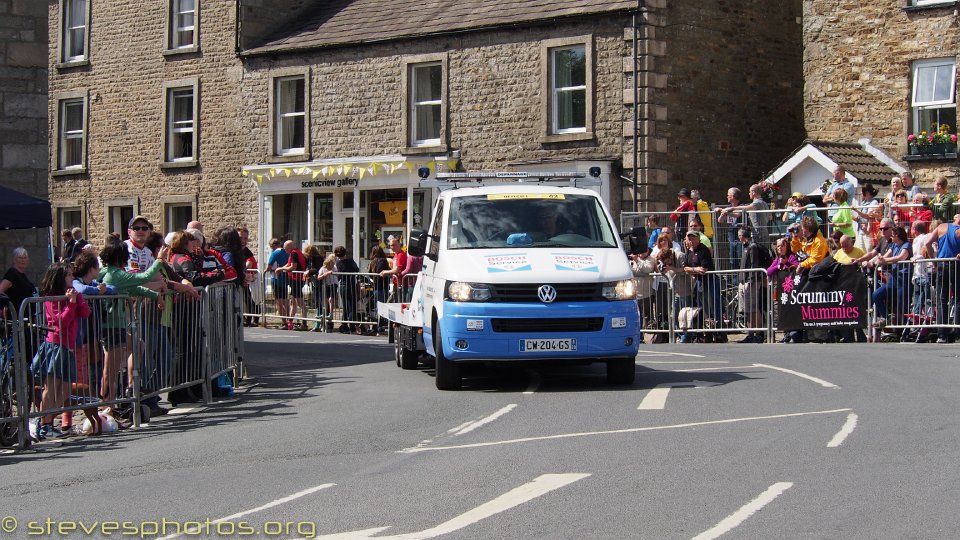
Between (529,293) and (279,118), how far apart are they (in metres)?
24.2

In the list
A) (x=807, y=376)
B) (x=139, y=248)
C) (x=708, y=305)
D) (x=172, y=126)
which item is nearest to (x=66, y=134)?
(x=172, y=126)

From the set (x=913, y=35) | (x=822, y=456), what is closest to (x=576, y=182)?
(x=822, y=456)

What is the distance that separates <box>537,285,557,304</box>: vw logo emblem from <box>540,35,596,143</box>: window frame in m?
17.1


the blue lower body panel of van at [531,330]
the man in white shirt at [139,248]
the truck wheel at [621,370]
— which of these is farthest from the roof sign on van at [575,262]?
the man in white shirt at [139,248]

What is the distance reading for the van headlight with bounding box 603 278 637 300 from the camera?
1490cm

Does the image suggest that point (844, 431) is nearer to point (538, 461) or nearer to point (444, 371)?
point (538, 461)

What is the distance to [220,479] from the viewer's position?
9.89 m

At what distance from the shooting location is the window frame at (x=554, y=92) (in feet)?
103

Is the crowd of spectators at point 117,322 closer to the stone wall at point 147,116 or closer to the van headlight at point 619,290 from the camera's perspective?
the van headlight at point 619,290

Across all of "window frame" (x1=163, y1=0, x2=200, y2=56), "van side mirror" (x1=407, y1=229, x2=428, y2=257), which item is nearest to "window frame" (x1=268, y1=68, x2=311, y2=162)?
"window frame" (x1=163, y1=0, x2=200, y2=56)

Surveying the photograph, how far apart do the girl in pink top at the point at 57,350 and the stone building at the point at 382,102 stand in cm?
1914

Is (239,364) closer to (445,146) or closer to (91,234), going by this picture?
(445,146)

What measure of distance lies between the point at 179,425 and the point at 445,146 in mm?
20999

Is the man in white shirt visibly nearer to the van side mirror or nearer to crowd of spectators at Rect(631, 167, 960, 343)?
the van side mirror
